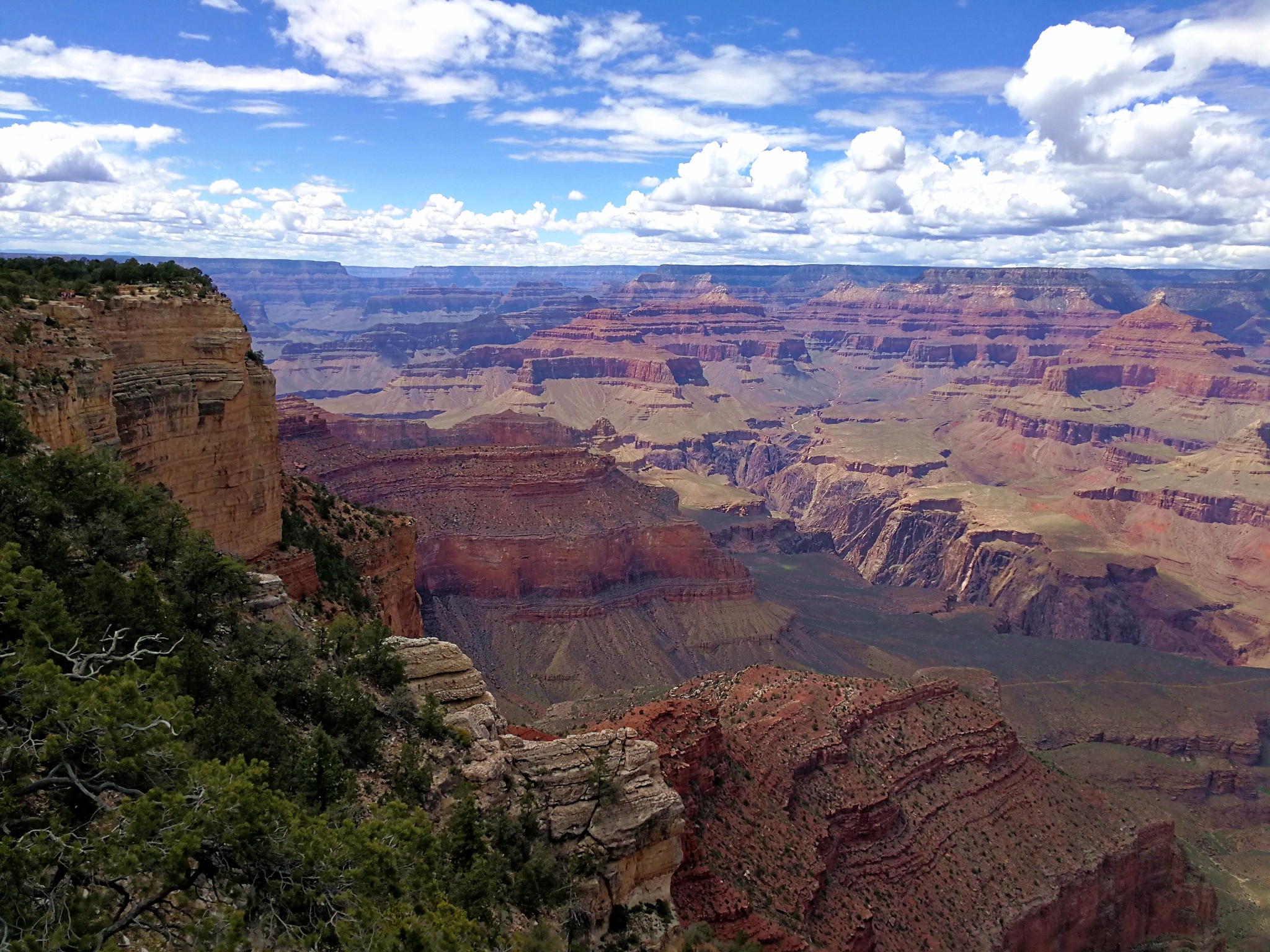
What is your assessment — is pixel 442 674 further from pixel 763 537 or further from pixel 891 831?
pixel 763 537

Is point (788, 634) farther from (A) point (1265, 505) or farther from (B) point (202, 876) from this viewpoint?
(A) point (1265, 505)

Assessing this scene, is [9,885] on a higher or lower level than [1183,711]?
higher

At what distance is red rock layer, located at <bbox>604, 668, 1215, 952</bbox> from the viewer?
A: 29.3 meters

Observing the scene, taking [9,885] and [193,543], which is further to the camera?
[193,543]

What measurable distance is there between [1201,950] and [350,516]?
42.1 m

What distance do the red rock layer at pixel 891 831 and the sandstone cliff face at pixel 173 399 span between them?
15.4m

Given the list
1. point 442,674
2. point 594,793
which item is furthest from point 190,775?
point 442,674

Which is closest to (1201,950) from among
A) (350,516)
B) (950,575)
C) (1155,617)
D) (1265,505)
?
(350,516)

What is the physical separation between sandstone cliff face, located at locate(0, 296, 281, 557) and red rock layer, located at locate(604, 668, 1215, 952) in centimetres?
1536

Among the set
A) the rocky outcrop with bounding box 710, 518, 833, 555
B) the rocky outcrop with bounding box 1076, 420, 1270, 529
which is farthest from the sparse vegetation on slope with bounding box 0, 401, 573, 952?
the rocky outcrop with bounding box 1076, 420, 1270, 529

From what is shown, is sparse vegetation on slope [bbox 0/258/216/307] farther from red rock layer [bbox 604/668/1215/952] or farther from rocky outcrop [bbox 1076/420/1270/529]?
rocky outcrop [bbox 1076/420/1270/529]

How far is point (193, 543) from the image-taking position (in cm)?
1911

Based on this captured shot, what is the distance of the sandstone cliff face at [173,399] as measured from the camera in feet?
77.4

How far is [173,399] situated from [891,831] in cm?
3072
